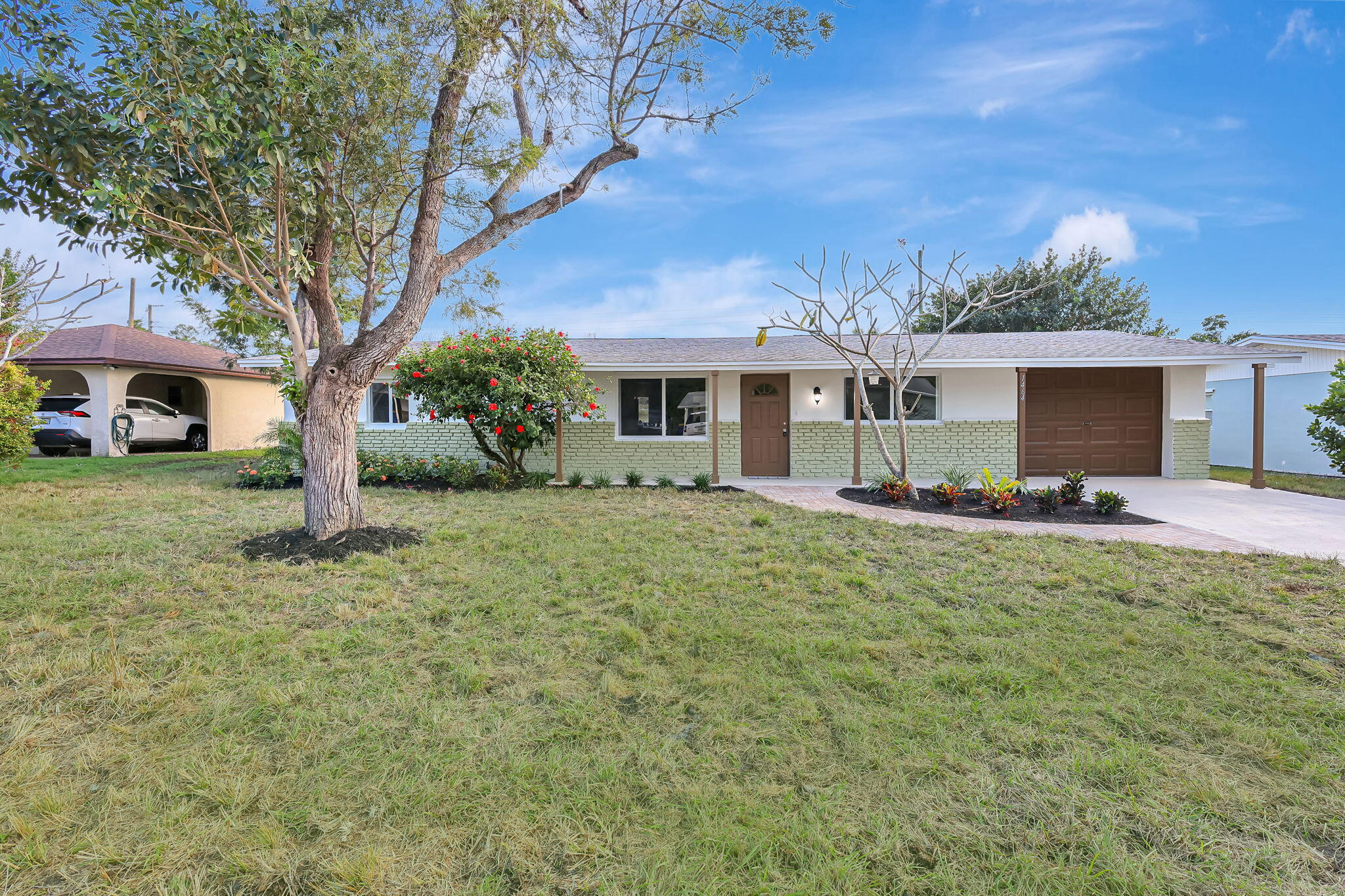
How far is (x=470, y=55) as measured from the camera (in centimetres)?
589

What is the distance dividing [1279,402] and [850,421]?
10.6 m

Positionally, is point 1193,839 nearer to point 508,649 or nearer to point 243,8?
point 508,649

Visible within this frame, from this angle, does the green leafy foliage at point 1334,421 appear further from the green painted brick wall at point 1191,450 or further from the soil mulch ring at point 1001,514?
the soil mulch ring at point 1001,514

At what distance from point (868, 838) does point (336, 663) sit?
10.0 feet

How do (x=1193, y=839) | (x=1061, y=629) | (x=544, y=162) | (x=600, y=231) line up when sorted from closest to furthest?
(x=1193, y=839) → (x=1061, y=629) → (x=544, y=162) → (x=600, y=231)

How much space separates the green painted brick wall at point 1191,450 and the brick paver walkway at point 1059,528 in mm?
6030

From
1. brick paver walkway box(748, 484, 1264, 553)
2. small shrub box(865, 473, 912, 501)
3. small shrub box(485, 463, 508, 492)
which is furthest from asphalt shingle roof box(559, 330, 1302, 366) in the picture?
brick paver walkway box(748, 484, 1264, 553)

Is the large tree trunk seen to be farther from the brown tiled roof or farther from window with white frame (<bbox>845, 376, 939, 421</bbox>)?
the brown tiled roof

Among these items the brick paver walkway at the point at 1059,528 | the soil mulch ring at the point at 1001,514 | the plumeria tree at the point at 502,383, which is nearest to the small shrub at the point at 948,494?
the soil mulch ring at the point at 1001,514

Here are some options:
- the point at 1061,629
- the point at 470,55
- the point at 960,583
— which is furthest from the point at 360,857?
the point at 470,55

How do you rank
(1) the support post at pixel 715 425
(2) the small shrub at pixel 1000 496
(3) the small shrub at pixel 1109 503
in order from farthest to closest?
1. (1) the support post at pixel 715 425
2. (2) the small shrub at pixel 1000 496
3. (3) the small shrub at pixel 1109 503

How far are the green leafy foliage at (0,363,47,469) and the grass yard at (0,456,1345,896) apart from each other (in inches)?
278

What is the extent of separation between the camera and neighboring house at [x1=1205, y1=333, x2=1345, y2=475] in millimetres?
12617

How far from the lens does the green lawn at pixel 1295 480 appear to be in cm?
991
